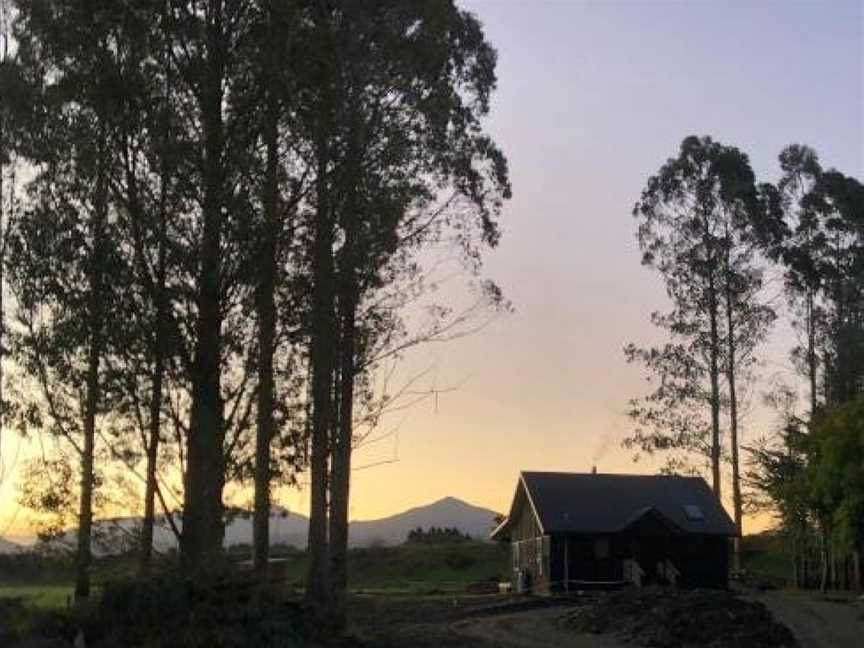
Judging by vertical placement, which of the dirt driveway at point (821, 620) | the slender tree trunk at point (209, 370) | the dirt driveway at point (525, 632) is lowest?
the dirt driveway at point (525, 632)

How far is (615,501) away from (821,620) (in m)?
18.2

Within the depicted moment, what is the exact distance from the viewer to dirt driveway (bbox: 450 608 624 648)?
26.3 m

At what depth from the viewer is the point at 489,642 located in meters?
23.6

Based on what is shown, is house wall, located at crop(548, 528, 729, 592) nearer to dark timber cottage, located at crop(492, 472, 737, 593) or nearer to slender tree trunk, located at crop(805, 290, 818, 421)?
dark timber cottage, located at crop(492, 472, 737, 593)

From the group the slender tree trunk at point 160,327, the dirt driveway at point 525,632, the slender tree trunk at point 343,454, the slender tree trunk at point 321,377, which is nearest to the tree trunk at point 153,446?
the slender tree trunk at point 160,327

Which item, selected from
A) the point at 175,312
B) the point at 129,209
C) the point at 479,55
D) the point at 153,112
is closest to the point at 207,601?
the point at 175,312

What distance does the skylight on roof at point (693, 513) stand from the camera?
4881cm

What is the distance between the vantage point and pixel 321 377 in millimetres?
22297

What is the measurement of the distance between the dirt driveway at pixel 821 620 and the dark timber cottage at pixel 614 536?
26.9ft

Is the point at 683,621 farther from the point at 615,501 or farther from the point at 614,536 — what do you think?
the point at 615,501

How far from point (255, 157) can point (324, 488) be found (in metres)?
6.74

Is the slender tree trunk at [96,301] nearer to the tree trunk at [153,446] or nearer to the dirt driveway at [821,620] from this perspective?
the tree trunk at [153,446]

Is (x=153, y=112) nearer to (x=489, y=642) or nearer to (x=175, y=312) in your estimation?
(x=175, y=312)

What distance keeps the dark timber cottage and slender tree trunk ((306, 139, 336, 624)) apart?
2402 cm
